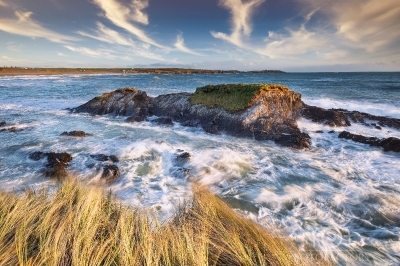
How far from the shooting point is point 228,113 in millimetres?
14273

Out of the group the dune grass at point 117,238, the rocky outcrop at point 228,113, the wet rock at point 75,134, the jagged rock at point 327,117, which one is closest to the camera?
the dune grass at point 117,238

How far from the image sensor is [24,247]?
129 inches

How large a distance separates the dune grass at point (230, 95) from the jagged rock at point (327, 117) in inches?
95.5

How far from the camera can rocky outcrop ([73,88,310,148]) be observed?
12.9 m

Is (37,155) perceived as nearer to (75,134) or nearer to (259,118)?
(75,134)

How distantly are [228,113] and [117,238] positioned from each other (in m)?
11.4

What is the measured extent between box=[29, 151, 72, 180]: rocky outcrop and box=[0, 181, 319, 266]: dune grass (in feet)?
11.9

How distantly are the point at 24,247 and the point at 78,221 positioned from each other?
73 centimetres

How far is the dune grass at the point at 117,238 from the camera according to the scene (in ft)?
10.4

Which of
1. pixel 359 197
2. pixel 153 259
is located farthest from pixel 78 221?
pixel 359 197

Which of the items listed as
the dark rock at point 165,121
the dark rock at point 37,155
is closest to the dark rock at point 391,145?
the dark rock at point 165,121

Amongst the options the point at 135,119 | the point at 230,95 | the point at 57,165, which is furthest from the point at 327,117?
the point at 57,165

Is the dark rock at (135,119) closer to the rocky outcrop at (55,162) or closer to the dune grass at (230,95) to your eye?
the dune grass at (230,95)

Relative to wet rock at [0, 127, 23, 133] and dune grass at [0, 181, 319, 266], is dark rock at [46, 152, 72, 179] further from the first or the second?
wet rock at [0, 127, 23, 133]
